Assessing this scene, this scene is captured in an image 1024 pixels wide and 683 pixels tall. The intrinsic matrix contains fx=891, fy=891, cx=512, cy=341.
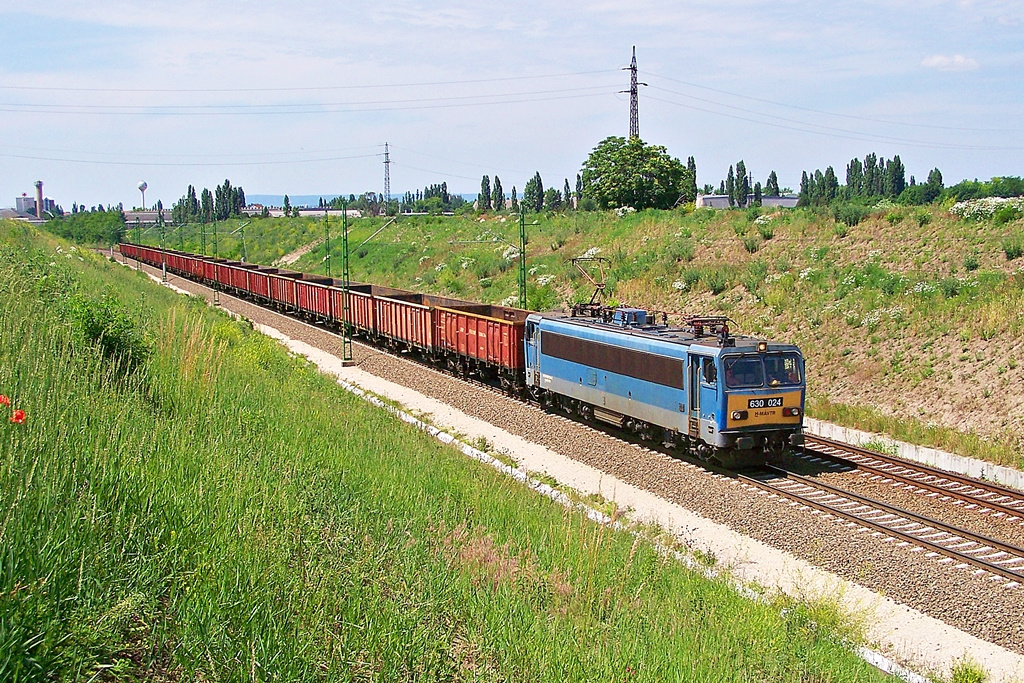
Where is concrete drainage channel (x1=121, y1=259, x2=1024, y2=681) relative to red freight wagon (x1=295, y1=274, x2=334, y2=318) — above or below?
below

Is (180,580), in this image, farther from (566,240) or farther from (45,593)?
(566,240)

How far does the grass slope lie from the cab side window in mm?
5950

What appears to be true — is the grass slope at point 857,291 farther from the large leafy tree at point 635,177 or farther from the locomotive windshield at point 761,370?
the large leafy tree at point 635,177

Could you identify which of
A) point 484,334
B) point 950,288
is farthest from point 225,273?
point 950,288

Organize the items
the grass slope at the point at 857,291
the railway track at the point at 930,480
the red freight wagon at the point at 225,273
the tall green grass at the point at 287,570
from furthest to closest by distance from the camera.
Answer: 1. the red freight wagon at the point at 225,273
2. the grass slope at the point at 857,291
3. the railway track at the point at 930,480
4. the tall green grass at the point at 287,570

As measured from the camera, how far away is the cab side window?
1656cm

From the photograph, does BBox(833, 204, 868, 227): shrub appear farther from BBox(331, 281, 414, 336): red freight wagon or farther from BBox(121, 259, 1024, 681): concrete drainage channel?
BBox(121, 259, 1024, 681): concrete drainage channel

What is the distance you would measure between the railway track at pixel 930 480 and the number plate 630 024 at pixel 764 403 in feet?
7.51

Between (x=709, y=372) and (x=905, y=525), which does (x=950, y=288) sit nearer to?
(x=709, y=372)

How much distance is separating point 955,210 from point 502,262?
28395 millimetres

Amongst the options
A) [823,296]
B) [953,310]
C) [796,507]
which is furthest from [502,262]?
[796,507]

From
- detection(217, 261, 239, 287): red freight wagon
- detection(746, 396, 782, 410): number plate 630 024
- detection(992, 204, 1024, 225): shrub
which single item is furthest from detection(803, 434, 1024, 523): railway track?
detection(217, 261, 239, 287): red freight wagon

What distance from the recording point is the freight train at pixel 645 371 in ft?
54.5

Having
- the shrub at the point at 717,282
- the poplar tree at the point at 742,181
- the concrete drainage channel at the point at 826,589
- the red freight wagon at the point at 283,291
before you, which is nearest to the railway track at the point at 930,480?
the concrete drainage channel at the point at 826,589
